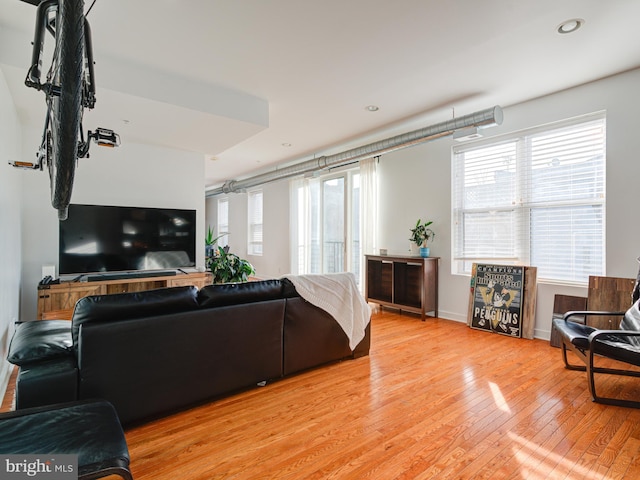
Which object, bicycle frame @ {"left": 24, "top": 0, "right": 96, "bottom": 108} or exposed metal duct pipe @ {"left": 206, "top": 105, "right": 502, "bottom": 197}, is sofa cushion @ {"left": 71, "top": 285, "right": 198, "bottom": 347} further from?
exposed metal duct pipe @ {"left": 206, "top": 105, "right": 502, "bottom": 197}

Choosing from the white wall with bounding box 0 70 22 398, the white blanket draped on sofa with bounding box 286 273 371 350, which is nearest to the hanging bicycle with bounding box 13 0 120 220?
the white blanket draped on sofa with bounding box 286 273 371 350

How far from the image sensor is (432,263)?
4.82 meters

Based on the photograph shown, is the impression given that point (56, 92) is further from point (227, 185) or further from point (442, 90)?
point (227, 185)

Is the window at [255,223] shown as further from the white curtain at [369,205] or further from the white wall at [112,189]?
the white curtain at [369,205]

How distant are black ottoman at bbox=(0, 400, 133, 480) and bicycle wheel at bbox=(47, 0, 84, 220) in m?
0.89

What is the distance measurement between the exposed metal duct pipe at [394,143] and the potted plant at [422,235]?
47.3 inches

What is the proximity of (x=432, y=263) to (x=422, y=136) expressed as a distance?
5.85ft

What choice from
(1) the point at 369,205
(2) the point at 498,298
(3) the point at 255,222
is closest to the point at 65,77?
(2) the point at 498,298

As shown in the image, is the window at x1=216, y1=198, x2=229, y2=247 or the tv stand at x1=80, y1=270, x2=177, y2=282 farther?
the window at x1=216, y1=198, x2=229, y2=247

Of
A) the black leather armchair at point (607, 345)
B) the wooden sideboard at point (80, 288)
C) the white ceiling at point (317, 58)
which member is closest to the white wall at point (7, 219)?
the white ceiling at point (317, 58)

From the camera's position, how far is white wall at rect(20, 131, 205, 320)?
407 centimetres

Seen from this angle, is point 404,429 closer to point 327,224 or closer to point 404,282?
point 404,282

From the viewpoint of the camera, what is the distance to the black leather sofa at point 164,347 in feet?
6.04

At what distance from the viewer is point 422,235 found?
496cm
